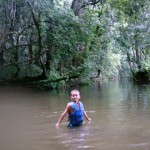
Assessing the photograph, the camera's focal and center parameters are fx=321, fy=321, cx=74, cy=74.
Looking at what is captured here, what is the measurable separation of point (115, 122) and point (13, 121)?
3238 mm

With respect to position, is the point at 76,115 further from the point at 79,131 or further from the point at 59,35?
the point at 59,35

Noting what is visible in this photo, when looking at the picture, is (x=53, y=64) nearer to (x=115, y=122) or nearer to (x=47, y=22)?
(x=47, y=22)

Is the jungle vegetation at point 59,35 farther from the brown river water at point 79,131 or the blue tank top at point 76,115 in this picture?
the blue tank top at point 76,115

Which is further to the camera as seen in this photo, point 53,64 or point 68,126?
point 53,64

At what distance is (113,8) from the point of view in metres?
29.3

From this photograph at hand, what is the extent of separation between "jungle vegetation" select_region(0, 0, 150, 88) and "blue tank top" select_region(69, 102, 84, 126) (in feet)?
36.9

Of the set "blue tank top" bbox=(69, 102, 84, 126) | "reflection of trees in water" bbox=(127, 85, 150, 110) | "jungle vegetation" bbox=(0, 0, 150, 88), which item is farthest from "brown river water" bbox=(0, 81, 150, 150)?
"jungle vegetation" bbox=(0, 0, 150, 88)

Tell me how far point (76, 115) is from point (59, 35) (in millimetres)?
12422

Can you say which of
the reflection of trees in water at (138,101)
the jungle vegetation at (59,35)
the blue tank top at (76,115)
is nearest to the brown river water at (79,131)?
the blue tank top at (76,115)

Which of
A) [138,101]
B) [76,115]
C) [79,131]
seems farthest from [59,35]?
[79,131]

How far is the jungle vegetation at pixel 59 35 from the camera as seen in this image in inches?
794

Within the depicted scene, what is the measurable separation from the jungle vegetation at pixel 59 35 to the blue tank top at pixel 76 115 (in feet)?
36.9

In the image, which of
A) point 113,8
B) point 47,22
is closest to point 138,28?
point 113,8

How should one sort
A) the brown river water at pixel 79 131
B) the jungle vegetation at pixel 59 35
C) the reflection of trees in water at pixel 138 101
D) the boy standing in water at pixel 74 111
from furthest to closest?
the jungle vegetation at pixel 59 35
the reflection of trees in water at pixel 138 101
the boy standing in water at pixel 74 111
the brown river water at pixel 79 131
